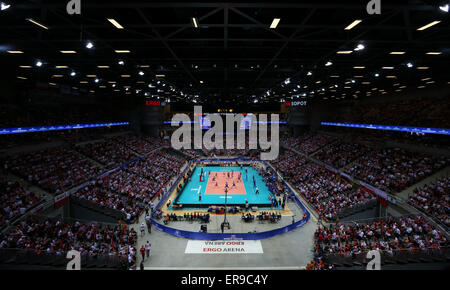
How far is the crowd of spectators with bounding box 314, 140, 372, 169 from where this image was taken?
29.3 metres

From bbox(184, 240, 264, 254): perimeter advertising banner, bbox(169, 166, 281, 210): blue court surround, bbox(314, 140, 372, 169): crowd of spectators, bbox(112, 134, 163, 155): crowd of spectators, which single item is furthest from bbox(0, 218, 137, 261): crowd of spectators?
bbox(314, 140, 372, 169): crowd of spectators

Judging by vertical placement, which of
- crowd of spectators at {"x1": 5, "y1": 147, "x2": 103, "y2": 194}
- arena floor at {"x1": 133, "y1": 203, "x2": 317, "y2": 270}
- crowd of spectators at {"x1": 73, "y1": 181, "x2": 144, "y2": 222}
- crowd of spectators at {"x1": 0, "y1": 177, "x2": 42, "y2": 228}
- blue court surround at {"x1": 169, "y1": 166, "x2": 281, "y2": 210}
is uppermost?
crowd of spectators at {"x1": 5, "y1": 147, "x2": 103, "y2": 194}

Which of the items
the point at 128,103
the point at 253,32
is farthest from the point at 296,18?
the point at 128,103

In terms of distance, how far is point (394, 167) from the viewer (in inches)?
893

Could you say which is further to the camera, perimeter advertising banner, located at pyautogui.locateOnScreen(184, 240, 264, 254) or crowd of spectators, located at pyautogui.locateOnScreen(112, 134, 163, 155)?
crowd of spectators, located at pyautogui.locateOnScreen(112, 134, 163, 155)

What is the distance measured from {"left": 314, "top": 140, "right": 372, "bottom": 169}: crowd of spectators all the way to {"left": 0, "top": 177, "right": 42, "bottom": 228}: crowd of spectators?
30429mm

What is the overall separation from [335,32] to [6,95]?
31.9 m

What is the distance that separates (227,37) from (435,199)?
1824 centimetres

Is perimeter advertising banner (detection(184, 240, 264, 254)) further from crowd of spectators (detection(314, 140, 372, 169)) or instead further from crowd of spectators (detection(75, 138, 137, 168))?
crowd of spectators (detection(314, 140, 372, 169))

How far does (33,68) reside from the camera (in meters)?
17.0

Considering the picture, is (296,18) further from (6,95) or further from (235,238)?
(6,95)

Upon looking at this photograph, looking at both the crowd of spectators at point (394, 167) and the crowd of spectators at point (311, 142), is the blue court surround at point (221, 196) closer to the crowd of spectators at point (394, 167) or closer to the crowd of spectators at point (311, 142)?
the crowd of spectators at point (394, 167)

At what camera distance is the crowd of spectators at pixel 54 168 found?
1881cm

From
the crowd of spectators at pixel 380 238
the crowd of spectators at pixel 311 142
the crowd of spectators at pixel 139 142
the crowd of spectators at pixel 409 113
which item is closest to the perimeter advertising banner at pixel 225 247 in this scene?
the crowd of spectators at pixel 380 238
